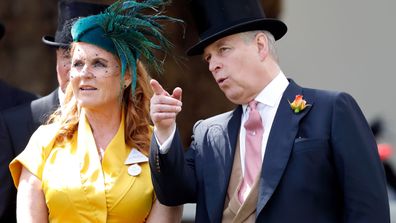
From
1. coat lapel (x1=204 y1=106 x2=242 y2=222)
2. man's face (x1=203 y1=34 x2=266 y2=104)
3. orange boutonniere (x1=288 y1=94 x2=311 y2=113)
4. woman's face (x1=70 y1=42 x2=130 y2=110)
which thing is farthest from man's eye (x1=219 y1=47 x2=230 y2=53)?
woman's face (x1=70 y1=42 x2=130 y2=110)

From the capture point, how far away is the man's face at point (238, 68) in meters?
5.18

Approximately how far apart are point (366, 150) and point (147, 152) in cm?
103

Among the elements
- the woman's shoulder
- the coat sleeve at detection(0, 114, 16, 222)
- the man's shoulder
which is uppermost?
the woman's shoulder

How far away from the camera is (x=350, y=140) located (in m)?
4.98

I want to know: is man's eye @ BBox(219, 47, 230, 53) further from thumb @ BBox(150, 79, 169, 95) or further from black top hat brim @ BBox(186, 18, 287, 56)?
thumb @ BBox(150, 79, 169, 95)

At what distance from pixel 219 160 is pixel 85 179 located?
600 mm

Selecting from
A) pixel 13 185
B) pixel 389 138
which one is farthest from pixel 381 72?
pixel 13 185

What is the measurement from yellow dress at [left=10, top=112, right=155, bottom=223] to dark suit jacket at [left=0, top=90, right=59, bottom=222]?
412 mm

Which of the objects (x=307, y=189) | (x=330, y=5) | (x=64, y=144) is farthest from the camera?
(x=330, y=5)

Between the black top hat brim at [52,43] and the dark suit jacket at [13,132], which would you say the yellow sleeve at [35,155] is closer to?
the dark suit jacket at [13,132]

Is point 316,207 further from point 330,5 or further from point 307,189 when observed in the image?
point 330,5

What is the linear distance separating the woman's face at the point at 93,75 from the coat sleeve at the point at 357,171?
103 centimetres

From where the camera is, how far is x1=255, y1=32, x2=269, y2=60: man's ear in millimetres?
5266

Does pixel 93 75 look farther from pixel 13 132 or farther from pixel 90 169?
pixel 13 132
